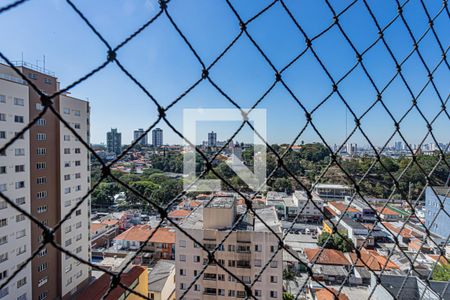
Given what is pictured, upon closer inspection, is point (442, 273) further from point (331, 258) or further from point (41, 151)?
point (41, 151)

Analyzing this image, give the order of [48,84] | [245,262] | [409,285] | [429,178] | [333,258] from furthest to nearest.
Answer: [333,258], [48,84], [245,262], [409,285], [429,178]

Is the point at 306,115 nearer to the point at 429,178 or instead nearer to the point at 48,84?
the point at 429,178

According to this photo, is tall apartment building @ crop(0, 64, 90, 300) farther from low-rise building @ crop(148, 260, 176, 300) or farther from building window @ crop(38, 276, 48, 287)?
low-rise building @ crop(148, 260, 176, 300)

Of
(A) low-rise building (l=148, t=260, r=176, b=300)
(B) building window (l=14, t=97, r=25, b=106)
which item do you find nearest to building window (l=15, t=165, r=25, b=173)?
(B) building window (l=14, t=97, r=25, b=106)

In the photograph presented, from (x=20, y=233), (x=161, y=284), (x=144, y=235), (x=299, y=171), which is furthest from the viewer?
(x=144, y=235)

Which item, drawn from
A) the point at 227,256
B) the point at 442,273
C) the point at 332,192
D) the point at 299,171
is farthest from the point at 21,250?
the point at 332,192

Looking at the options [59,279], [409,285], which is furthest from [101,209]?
[409,285]

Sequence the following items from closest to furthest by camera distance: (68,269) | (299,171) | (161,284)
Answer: (299,171) < (68,269) < (161,284)

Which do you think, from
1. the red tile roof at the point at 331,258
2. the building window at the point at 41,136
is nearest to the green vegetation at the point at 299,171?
the building window at the point at 41,136

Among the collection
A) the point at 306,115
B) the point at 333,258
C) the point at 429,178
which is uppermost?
the point at 306,115
